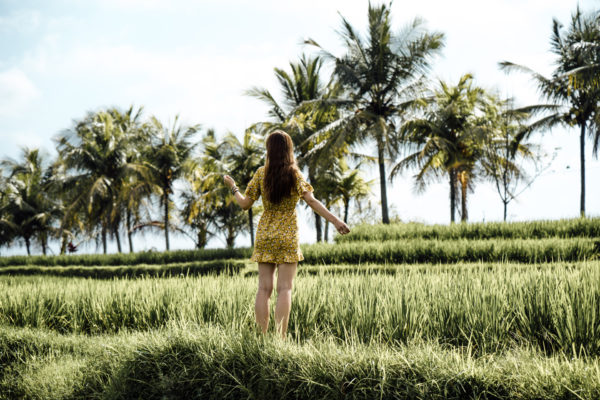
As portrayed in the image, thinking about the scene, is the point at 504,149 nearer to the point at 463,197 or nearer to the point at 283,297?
the point at 463,197

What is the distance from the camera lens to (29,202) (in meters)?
34.2

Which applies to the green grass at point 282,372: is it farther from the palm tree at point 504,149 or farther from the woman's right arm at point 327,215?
the palm tree at point 504,149

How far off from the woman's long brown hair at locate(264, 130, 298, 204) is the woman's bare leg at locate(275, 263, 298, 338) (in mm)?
620

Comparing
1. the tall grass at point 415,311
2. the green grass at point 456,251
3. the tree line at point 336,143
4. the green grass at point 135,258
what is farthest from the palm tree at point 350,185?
the tall grass at point 415,311

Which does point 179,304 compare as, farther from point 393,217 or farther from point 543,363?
point 393,217

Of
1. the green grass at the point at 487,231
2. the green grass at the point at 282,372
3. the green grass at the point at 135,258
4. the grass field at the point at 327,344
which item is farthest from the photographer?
the green grass at the point at 135,258

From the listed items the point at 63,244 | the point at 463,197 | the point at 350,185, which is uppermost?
the point at 350,185

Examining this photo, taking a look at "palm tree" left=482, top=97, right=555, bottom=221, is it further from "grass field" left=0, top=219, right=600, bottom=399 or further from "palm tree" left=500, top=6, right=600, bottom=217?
"grass field" left=0, top=219, right=600, bottom=399

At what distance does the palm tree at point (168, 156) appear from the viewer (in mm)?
26594

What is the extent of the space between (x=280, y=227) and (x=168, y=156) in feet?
79.3

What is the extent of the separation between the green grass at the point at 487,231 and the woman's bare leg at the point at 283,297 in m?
12.2

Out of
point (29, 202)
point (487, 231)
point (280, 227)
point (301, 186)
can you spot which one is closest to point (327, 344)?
point (280, 227)

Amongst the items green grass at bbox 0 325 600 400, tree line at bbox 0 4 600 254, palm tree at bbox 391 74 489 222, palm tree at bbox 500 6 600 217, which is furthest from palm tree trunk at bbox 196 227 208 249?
green grass at bbox 0 325 600 400

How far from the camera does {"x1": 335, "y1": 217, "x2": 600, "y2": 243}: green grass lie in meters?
14.0
